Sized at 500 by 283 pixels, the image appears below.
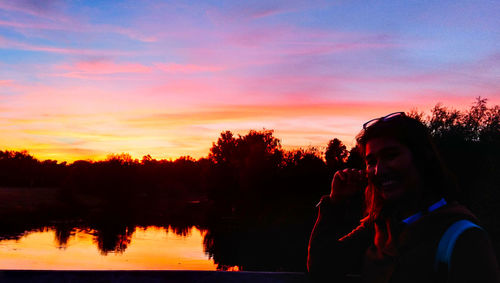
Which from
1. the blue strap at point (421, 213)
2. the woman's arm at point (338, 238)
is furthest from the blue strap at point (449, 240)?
the woman's arm at point (338, 238)

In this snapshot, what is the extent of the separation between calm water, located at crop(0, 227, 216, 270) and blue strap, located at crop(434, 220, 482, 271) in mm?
25325

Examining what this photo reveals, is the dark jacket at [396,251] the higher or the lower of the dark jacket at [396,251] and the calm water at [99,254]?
the higher

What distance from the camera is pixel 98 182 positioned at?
79.4 meters

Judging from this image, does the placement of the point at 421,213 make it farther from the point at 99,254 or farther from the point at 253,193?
the point at 253,193

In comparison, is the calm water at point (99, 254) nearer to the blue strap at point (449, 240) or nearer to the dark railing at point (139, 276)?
the dark railing at point (139, 276)

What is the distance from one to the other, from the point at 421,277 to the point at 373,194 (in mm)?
640

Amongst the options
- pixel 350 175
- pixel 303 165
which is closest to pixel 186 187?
pixel 303 165

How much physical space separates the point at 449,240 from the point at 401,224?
364 millimetres

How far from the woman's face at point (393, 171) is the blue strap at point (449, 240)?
13.4 inches

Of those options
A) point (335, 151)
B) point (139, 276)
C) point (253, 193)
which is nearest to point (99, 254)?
point (253, 193)

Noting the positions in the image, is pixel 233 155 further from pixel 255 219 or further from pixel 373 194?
pixel 373 194

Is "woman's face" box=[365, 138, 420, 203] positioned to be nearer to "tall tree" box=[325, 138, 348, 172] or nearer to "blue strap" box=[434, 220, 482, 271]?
"blue strap" box=[434, 220, 482, 271]

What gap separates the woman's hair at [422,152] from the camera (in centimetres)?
192

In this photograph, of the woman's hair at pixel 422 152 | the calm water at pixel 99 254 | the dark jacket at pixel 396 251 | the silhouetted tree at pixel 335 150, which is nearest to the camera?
the dark jacket at pixel 396 251
